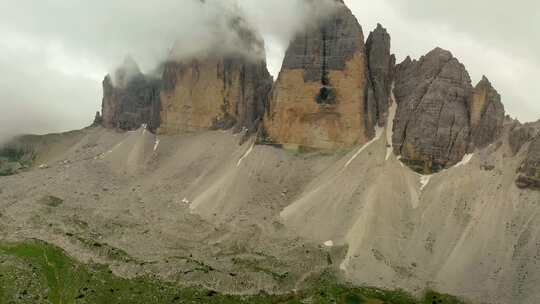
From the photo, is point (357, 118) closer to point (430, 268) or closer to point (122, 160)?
point (430, 268)

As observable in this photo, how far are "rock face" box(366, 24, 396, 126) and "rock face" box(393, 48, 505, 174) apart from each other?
17.5 feet

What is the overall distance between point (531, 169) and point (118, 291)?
78775mm

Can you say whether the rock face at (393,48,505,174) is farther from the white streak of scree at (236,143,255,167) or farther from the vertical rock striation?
the vertical rock striation

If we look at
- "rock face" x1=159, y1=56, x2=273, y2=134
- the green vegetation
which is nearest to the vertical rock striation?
"rock face" x1=159, y1=56, x2=273, y2=134

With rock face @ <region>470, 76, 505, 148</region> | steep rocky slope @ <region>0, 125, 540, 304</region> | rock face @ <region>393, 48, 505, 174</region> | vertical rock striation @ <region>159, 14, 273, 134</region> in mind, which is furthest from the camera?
vertical rock striation @ <region>159, 14, 273, 134</region>

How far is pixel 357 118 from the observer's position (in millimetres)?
146375

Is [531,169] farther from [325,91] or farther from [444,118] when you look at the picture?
[325,91]

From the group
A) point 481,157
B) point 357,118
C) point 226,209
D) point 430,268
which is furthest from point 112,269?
point 481,157

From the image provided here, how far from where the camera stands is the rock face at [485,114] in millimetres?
134125

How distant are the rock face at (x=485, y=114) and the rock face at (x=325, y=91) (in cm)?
2337

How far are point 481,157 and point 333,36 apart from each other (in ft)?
154

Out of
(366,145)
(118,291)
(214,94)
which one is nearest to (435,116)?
(366,145)

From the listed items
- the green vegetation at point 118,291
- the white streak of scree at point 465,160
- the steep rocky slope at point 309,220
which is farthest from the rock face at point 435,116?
the green vegetation at point 118,291

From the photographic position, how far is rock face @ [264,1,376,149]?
147m
